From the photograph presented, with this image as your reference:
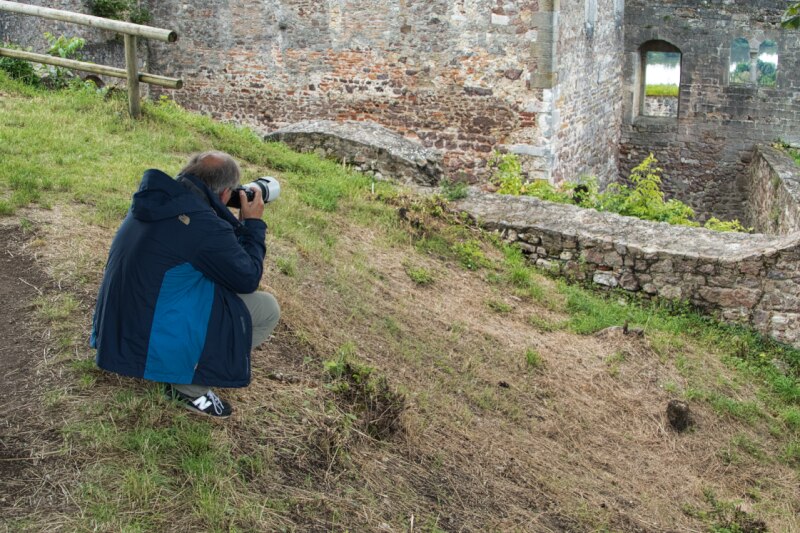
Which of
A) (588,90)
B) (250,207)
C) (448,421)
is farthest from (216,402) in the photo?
(588,90)

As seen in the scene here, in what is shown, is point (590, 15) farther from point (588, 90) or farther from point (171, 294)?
point (171, 294)

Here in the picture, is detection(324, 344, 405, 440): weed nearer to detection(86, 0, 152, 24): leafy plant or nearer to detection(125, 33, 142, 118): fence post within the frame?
detection(125, 33, 142, 118): fence post

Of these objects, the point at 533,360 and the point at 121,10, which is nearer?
the point at 533,360

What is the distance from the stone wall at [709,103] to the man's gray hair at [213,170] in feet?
46.8

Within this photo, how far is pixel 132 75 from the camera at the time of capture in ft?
28.5

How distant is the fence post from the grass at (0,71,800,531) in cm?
16

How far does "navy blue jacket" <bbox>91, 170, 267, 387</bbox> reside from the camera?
4.10 meters

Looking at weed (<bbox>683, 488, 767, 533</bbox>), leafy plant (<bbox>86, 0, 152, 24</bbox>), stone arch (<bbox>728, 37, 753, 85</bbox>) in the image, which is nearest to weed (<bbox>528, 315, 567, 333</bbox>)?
weed (<bbox>683, 488, 767, 533</bbox>)

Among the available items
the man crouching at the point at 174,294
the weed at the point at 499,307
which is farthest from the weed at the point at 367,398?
the weed at the point at 499,307

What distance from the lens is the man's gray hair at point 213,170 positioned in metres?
4.38

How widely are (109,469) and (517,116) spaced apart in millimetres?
8818

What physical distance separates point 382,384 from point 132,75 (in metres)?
5.01

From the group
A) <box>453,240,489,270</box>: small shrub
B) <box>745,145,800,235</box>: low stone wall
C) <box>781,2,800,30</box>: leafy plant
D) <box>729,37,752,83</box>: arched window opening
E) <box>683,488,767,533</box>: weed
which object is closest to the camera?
<box>683,488,767,533</box>: weed

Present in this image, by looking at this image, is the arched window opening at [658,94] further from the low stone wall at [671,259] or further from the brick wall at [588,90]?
the low stone wall at [671,259]
